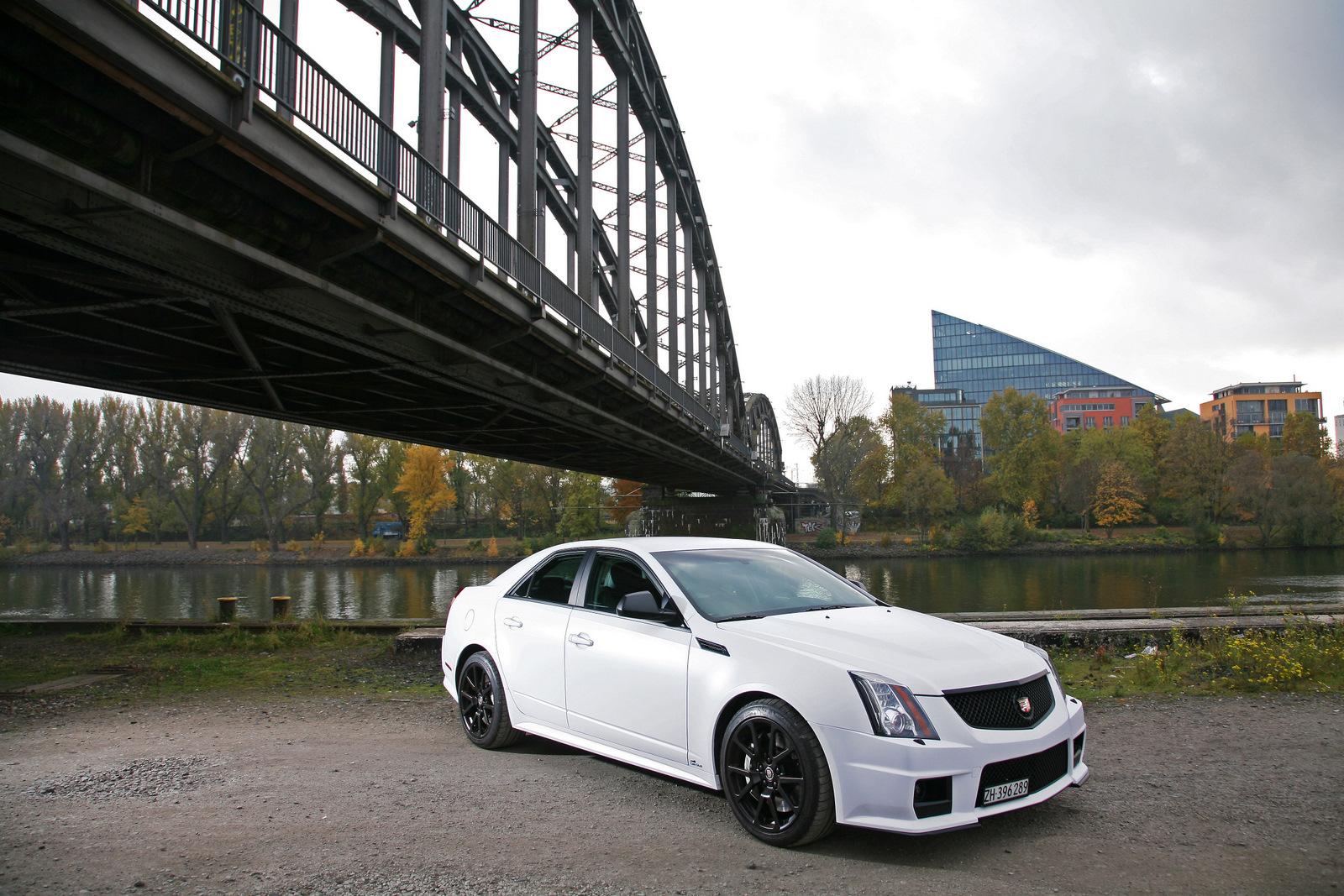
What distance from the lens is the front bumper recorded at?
354 cm

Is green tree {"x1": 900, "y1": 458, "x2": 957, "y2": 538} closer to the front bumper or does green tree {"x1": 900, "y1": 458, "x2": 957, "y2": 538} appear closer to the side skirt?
the side skirt

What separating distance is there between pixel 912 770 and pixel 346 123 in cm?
1039

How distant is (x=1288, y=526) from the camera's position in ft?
175

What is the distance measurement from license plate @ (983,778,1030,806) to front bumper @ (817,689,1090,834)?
2 centimetres

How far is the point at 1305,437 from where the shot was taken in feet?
242

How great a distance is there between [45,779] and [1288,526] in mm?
63827

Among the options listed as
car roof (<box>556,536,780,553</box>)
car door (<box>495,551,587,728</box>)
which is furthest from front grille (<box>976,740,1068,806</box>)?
car door (<box>495,551,587,728</box>)

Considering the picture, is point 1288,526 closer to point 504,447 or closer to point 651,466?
point 651,466

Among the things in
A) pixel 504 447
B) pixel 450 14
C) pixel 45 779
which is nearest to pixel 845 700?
pixel 45 779

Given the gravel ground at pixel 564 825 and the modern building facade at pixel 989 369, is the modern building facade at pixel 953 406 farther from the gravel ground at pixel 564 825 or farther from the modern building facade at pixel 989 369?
the gravel ground at pixel 564 825

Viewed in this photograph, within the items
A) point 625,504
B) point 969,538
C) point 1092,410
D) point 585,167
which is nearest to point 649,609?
point 585,167

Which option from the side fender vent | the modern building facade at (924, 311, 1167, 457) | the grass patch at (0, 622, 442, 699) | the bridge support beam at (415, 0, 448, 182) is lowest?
the grass patch at (0, 622, 442, 699)

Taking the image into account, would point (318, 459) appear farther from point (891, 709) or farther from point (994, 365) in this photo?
point (994, 365)

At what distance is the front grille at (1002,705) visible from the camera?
12.3 ft
